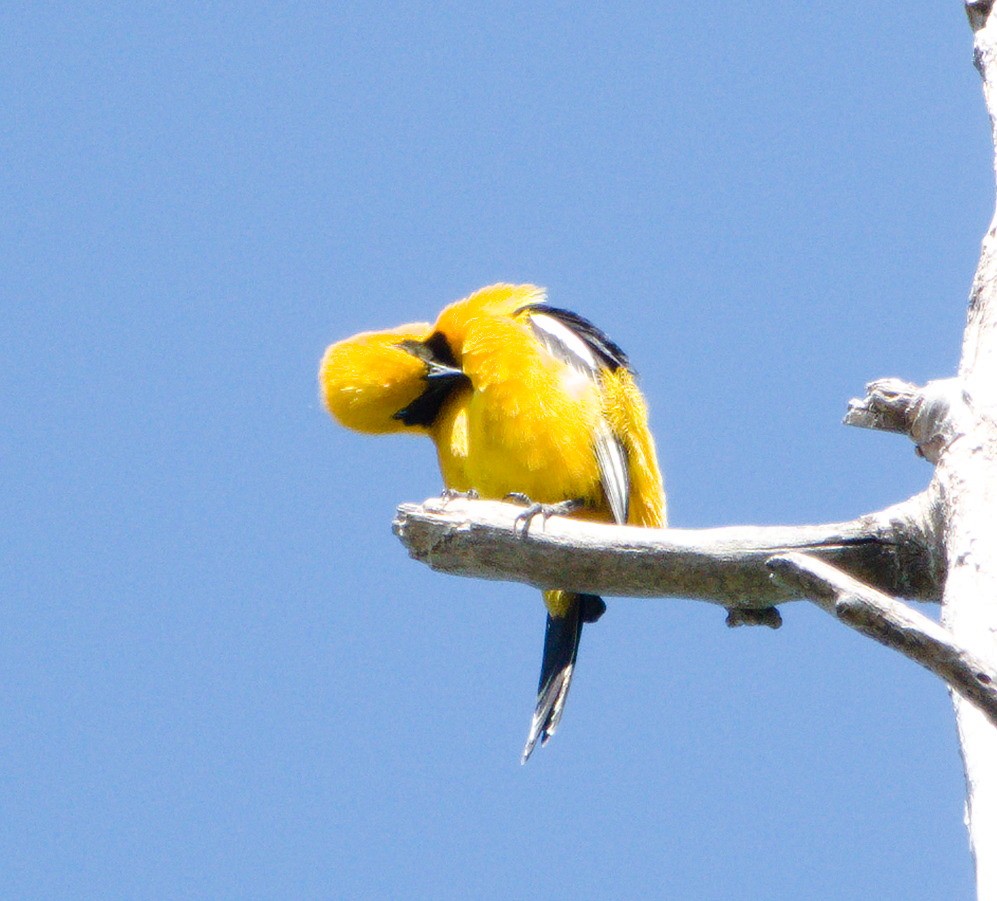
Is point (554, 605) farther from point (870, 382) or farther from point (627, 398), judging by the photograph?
point (870, 382)

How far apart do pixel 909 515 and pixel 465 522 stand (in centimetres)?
146

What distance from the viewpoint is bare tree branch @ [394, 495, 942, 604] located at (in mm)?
4219

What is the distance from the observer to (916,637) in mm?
2816

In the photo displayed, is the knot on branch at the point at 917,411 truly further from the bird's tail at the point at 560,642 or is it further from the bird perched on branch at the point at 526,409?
the bird's tail at the point at 560,642

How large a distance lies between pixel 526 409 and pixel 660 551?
1628mm

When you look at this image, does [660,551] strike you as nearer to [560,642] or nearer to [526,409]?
[526,409]

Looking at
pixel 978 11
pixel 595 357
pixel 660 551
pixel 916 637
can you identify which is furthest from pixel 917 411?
pixel 595 357

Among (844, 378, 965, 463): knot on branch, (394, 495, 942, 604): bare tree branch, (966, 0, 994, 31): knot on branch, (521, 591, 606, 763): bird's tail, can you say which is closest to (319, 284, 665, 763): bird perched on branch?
(521, 591, 606, 763): bird's tail

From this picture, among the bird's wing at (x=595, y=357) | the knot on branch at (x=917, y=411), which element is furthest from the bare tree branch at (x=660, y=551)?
the bird's wing at (x=595, y=357)

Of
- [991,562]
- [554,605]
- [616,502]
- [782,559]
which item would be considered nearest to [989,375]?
[991,562]

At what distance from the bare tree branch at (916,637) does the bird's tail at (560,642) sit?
3105mm

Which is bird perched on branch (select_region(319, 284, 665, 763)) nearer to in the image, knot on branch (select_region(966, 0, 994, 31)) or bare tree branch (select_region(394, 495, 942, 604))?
bare tree branch (select_region(394, 495, 942, 604))

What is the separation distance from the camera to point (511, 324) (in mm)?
6270

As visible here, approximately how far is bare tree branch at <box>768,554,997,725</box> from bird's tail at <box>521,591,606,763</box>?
3.11 meters
